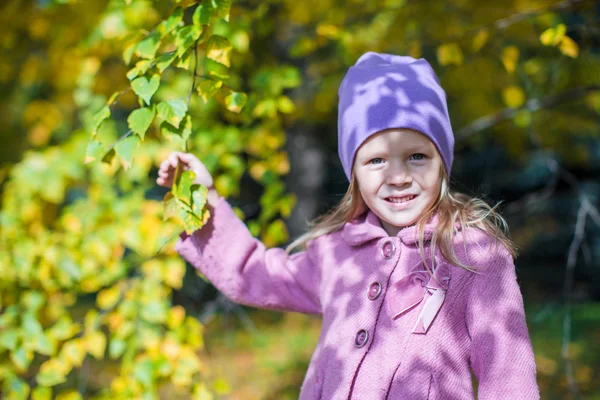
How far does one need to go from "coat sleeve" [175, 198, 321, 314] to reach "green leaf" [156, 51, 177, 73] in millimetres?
513

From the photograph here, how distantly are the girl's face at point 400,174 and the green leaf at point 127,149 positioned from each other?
0.65 m

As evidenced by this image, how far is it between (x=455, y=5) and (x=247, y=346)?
4.03 metres

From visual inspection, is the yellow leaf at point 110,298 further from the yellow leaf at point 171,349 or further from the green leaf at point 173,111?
the green leaf at point 173,111

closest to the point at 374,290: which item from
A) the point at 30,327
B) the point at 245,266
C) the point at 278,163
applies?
the point at 245,266

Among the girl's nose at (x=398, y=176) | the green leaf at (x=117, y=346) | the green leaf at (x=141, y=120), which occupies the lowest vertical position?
the green leaf at (x=117, y=346)

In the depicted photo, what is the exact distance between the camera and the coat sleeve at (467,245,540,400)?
5.16ft

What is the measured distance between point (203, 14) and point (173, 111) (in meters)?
0.30

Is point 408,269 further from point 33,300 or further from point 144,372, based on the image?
point 33,300

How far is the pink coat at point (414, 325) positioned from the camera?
63.4 inches

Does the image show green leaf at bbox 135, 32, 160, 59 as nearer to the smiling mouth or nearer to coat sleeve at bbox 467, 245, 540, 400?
the smiling mouth

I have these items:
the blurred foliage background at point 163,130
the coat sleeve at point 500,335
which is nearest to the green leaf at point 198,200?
the blurred foliage background at point 163,130

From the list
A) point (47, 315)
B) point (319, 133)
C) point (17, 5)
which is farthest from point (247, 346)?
point (17, 5)

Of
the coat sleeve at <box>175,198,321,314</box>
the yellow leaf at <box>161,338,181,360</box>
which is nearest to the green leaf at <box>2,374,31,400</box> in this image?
the yellow leaf at <box>161,338,181,360</box>

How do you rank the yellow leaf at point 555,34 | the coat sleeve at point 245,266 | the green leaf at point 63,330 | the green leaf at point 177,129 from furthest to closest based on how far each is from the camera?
the green leaf at point 63,330 → the yellow leaf at point 555,34 → the coat sleeve at point 245,266 → the green leaf at point 177,129
